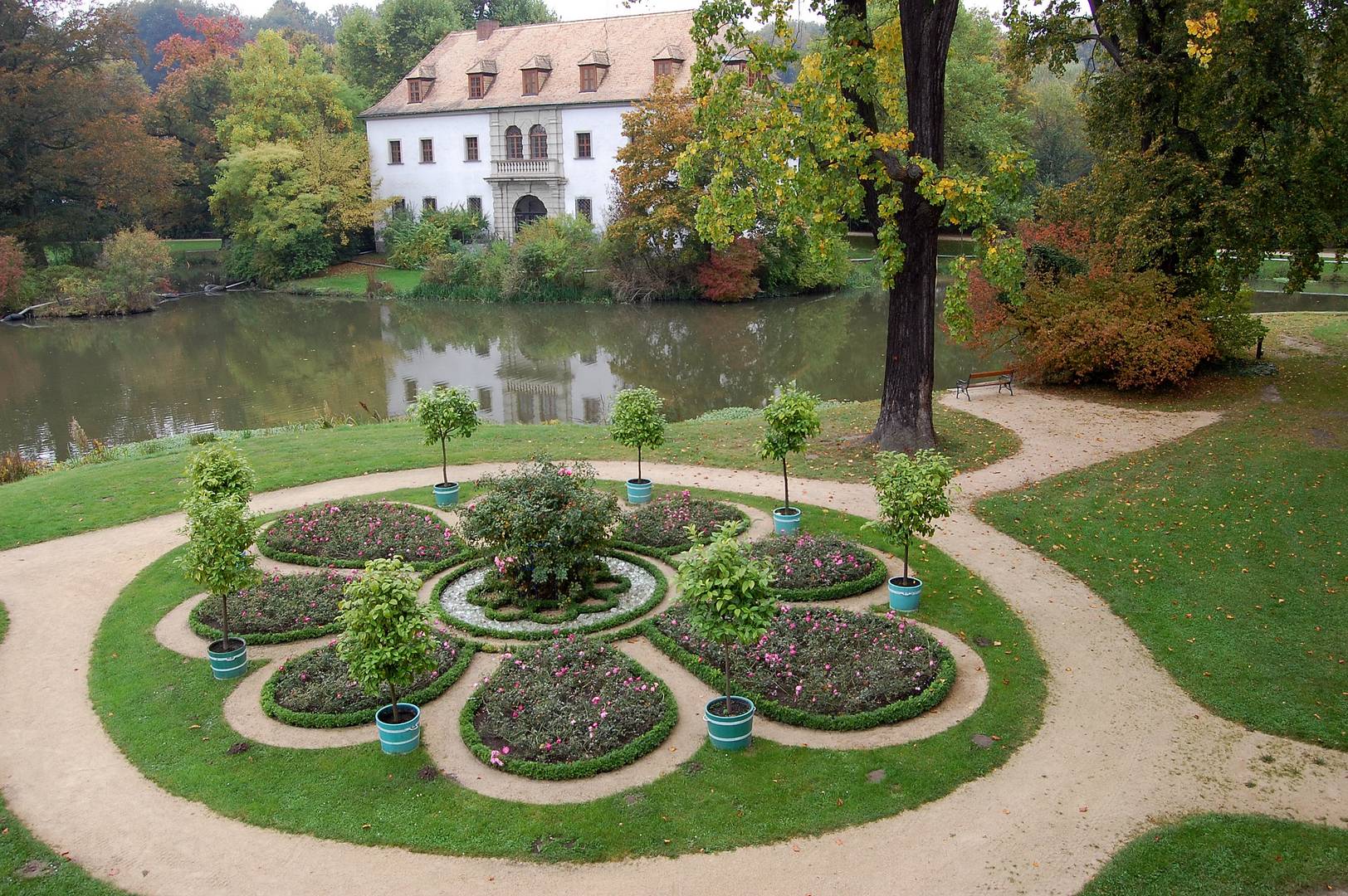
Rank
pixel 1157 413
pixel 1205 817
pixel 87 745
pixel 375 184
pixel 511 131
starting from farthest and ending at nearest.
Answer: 1. pixel 375 184
2. pixel 511 131
3. pixel 1157 413
4. pixel 87 745
5. pixel 1205 817

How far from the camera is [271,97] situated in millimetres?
48406

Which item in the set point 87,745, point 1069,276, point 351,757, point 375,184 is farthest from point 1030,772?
point 375,184

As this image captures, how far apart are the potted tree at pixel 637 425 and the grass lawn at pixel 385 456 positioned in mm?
2241

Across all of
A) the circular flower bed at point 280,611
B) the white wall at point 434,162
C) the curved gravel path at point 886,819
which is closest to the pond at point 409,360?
the white wall at point 434,162

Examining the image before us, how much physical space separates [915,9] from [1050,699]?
35.4 ft

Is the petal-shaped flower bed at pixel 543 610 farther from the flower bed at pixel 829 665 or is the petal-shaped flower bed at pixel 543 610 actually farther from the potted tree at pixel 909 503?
the potted tree at pixel 909 503

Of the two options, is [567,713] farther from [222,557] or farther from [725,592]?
[222,557]

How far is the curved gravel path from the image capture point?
711 centimetres

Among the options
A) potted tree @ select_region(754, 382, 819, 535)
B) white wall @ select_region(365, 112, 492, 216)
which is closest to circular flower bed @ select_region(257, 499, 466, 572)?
potted tree @ select_region(754, 382, 819, 535)

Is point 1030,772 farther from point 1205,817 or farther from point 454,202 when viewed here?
point 454,202

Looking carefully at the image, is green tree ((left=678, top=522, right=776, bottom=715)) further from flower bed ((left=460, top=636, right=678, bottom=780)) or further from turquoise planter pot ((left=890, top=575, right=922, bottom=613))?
turquoise planter pot ((left=890, top=575, right=922, bottom=613))

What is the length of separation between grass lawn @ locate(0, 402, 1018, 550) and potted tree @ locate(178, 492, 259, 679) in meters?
5.86

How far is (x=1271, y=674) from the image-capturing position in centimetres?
973

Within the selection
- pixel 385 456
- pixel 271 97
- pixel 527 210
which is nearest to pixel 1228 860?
pixel 385 456
